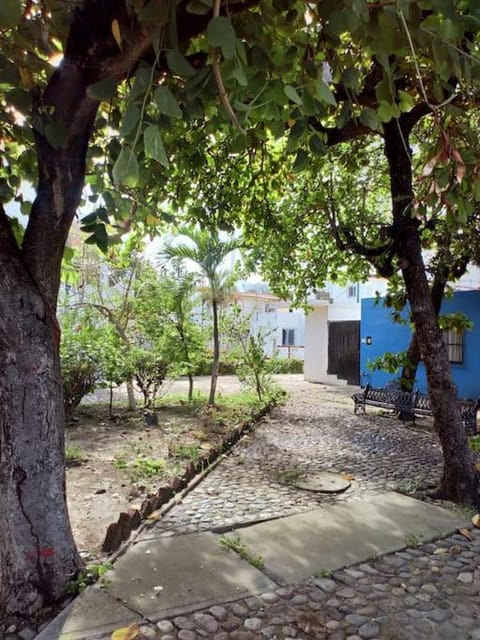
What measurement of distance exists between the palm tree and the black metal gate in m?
7.32

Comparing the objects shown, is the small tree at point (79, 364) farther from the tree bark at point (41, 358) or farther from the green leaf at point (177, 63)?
the green leaf at point (177, 63)

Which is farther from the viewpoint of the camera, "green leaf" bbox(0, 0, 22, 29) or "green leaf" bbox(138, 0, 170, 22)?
"green leaf" bbox(138, 0, 170, 22)

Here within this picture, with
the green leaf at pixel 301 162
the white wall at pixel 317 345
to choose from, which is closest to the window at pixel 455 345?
the white wall at pixel 317 345

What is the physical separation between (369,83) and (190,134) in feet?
6.56

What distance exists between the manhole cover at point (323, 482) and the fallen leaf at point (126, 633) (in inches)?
114

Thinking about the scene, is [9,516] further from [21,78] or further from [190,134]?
[190,134]

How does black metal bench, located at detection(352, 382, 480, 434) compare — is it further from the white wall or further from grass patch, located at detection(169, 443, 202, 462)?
the white wall

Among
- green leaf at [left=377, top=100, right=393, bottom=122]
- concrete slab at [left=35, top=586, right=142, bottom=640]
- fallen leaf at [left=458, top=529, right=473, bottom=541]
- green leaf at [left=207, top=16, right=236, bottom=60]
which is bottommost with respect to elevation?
fallen leaf at [left=458, top=529, right=473, bottom=541]

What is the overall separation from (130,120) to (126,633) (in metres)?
2.37

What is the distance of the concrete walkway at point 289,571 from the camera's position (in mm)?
2579

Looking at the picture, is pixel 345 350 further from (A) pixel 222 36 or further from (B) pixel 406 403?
(A) pixel 222 36

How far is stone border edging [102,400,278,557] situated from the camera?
343 cm

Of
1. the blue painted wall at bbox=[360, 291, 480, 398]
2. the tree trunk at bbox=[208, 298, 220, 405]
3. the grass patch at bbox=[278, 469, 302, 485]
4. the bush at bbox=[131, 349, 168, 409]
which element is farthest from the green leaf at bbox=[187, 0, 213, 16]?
the tree trunk at bbox=[208, 298, 220, 405]

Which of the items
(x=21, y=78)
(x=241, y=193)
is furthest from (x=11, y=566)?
(x=241, y=193)
